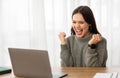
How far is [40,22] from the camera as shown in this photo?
118 inches

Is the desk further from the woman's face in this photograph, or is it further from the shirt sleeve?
the woman's face

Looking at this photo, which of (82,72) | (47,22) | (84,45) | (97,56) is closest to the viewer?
(82,72)

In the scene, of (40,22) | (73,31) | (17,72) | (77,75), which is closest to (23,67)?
(17,72)

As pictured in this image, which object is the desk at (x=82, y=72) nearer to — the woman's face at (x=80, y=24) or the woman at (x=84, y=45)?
the woman at (x=84, y=45)

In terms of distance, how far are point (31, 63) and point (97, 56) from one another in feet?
2.23

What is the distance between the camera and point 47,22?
3.03 meters

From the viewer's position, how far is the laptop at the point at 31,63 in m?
1.47

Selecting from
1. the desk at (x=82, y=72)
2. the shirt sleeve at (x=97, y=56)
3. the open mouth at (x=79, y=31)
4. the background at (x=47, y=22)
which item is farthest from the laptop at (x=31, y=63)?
the background at (x=47, y=22)

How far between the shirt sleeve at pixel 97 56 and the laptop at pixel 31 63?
37cm

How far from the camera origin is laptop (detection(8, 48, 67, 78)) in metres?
1.47

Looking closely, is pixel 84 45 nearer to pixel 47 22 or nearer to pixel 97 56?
pixel 97 56

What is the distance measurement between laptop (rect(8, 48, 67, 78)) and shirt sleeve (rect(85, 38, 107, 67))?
0.37 meters

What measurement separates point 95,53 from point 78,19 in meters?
0.31

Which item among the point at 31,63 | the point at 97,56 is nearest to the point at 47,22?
the point at 97,56
